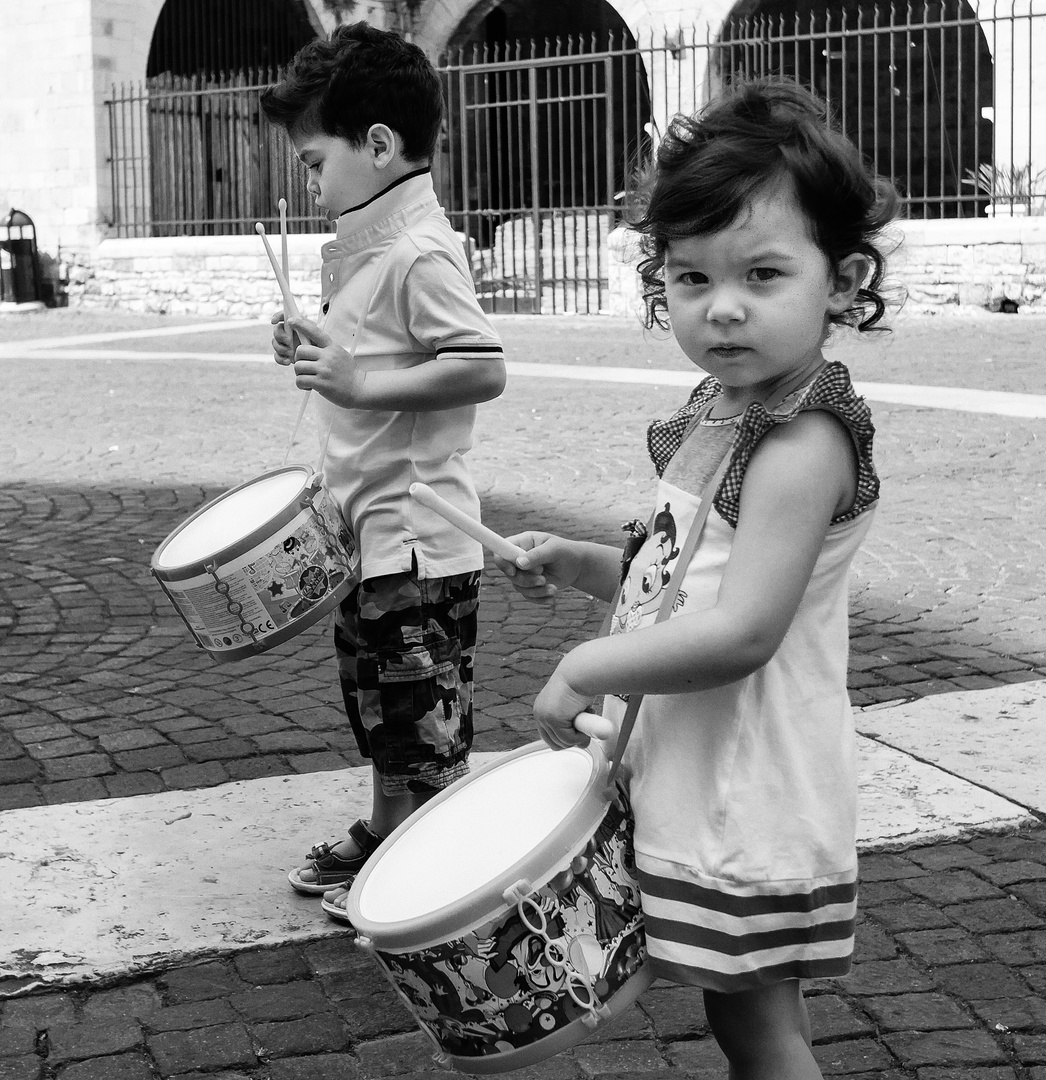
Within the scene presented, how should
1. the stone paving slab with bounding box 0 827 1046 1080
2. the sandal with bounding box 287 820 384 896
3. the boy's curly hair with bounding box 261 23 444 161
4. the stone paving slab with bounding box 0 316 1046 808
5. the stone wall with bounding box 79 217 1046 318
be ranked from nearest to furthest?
the stone paving slab with bounding box 0 827 1046 1080
the boy's curly hair with bounding box 261 23 444 161
the sandal with bounding box 287 820 384 896
the stone paving slab with bounding box 0 316 1046 808
the stone wall with bounding box 79 217 1046 318

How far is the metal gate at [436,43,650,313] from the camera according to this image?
14945 millimetres

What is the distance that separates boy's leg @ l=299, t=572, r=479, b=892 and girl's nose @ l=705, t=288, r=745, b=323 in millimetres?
1053

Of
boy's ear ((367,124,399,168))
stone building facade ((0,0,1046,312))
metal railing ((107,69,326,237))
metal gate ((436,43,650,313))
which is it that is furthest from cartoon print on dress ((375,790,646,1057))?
metal railing ((107,69,326,237))

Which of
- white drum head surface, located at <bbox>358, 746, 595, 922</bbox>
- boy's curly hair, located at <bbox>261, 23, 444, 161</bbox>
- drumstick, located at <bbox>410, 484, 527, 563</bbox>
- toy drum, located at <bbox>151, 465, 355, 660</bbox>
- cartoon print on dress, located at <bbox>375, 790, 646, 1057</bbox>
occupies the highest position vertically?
boy's curly hair, located at <bbox>261, 23, 444, 161</bbox>

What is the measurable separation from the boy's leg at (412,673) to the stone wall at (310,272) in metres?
11.2

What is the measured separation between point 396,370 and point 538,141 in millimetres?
16142

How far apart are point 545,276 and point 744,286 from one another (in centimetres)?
1540

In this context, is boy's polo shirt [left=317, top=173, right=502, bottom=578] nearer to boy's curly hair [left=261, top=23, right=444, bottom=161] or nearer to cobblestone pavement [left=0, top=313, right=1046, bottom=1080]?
boy's curly hair [left=261, top=23, right=444, bottom=161]

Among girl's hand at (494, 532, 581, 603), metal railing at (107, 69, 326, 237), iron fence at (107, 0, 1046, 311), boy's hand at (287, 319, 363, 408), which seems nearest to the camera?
girl's hand at (494, 532, 581, 603)

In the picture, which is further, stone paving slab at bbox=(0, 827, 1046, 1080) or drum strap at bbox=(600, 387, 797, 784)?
stone paving slab at bbox=(0, 827, 1046, 1080)

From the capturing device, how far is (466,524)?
1.65m

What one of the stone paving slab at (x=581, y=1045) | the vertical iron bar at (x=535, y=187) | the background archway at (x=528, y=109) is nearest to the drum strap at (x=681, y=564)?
the stone paving slab at (x=581, y=1045)

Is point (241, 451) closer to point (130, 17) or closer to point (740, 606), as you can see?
point (740, 606)

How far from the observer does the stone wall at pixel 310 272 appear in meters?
12.9
